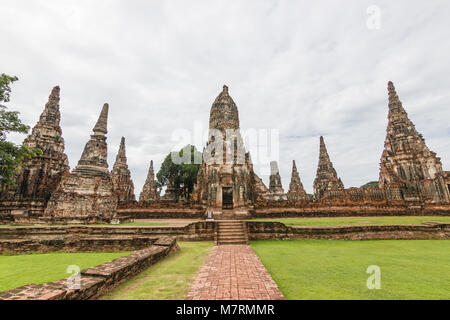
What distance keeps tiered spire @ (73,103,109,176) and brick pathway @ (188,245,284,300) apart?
14.1 meters

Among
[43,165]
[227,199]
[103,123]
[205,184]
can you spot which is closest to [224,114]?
[205,184]

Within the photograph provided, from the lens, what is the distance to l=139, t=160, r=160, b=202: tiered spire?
3827 cm

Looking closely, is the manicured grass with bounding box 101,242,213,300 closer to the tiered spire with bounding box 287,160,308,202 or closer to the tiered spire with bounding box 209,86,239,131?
the tiered spire with bounding box 209,86,239,131

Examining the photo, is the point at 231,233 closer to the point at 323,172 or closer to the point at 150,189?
the point at 323,172

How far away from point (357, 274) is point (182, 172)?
3175 centimetres

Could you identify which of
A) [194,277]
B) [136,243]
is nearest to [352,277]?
[194,277]

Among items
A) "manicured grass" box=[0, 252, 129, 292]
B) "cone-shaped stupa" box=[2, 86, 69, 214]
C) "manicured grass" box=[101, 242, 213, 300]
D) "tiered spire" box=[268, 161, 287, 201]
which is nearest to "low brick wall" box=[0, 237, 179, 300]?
"manicured grass" box=[101, 242, 213, 300]

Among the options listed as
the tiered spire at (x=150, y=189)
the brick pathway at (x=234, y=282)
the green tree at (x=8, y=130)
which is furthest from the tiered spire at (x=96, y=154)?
the tiered spire at (x=150, y=189)

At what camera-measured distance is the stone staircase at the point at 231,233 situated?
9.12 meters

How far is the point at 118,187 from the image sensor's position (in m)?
33.2

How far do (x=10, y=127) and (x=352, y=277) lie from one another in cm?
1856

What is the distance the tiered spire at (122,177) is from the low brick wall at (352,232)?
28.4m

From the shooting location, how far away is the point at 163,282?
4305 millimetres
